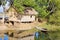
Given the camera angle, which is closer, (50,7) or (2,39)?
(2,39)

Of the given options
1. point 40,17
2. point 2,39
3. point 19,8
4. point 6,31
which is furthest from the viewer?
point 40,17

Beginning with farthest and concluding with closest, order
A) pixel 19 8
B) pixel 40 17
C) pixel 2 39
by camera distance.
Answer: pixel 40 17 < pixel 19 8 < pixel 2 39

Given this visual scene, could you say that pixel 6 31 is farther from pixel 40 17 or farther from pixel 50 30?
pixel 40 17

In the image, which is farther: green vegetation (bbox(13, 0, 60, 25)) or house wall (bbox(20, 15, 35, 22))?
house wall (bbox(20, 15, 35, 22))

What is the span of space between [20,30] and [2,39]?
3233 millimetres

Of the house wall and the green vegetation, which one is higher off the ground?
the green vegetation

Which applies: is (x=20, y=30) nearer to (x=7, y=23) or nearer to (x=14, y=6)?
(x=7, y=23)

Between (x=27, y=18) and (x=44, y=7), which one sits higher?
(x=44, y=7)

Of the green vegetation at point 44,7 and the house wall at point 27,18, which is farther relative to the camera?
the house wall at point 27,18

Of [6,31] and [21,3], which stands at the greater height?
[21,3]

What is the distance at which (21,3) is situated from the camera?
60.8 feet

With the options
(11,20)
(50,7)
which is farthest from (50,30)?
(50,7)

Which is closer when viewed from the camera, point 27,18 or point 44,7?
point 27,18

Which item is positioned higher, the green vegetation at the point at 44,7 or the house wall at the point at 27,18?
the green vegetation at the point at 44,7
